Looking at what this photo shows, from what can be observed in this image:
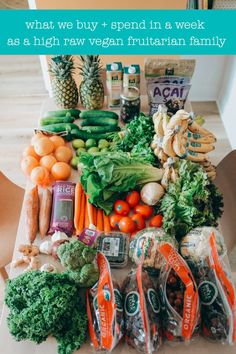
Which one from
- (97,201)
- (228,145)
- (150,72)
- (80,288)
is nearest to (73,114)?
(150,72)

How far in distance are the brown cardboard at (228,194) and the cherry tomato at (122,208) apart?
50cm

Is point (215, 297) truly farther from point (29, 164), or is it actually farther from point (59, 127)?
point (59, 127)

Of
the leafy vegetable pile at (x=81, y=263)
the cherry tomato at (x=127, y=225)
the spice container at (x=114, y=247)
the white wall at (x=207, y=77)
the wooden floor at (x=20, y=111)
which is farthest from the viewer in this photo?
the white wall at (x=207, y=77)

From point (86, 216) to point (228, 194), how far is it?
76 centimetres

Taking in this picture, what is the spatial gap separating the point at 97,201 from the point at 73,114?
65 cm

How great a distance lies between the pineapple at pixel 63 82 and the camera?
1.86 meters

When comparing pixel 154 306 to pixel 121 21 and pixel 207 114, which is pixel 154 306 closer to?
pixel 121 21

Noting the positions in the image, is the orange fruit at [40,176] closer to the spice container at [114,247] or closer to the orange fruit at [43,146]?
the orange fruit at [43,146]

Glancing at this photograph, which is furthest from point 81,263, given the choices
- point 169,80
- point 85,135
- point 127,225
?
point 169,80

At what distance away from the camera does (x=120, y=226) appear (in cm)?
143

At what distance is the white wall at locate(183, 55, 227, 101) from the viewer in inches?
119

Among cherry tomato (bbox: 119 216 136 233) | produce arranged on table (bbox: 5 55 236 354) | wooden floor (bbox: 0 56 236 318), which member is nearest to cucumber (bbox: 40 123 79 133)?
produce arranged on table (bbox: 5 55 236 354)

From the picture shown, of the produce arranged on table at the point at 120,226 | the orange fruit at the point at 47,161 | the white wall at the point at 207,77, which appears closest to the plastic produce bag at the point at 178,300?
the produce arranged on table at the point at 120,226

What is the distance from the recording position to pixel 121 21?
1076 millimetres
